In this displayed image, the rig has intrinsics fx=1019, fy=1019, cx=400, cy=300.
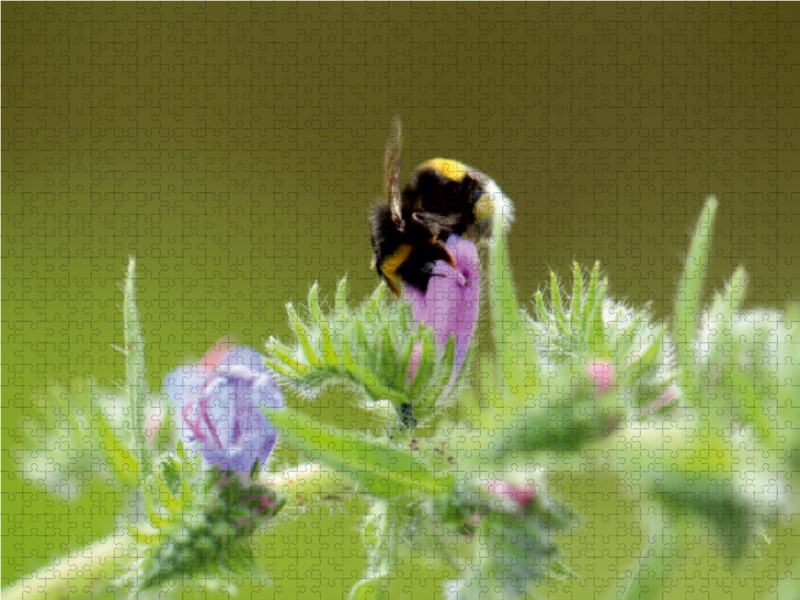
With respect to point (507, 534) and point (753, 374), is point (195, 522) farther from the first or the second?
point (753, 374)

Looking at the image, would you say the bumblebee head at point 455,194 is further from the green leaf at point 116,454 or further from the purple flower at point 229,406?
the green leaf at point 116,454

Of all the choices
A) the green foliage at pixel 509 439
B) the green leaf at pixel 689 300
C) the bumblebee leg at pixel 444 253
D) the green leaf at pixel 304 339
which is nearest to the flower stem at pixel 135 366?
the green foliage at pixel 509 439

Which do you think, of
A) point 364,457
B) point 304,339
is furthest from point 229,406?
point 364,457

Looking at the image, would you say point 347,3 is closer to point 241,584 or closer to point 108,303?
point 108,303

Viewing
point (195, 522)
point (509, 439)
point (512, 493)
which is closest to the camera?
point (509, 439)

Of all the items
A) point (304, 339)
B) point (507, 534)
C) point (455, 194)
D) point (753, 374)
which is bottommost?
point (507, 534)

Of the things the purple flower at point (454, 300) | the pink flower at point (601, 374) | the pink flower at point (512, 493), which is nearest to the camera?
the pink flower at point (601, 374)
